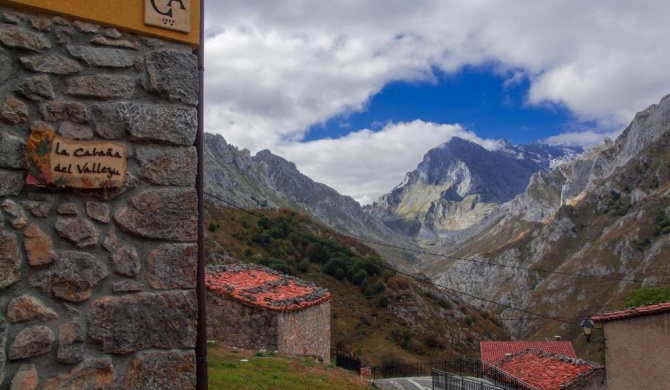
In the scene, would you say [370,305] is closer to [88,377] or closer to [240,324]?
[240,324]

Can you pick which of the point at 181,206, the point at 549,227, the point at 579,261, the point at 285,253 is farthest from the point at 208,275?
the point at 549,227

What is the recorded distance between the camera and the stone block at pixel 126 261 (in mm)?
3420

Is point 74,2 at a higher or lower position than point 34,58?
higher

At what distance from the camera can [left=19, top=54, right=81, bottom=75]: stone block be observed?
328cm

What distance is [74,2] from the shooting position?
3.44 meters

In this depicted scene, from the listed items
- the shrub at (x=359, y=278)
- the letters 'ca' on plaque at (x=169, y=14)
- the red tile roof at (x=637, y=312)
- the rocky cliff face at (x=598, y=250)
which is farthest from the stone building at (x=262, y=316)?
the rocky cliff face at (x=598, y=250)

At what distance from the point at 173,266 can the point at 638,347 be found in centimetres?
1814

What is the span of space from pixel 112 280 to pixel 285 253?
43933mm

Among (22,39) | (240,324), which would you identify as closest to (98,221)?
(22,39)

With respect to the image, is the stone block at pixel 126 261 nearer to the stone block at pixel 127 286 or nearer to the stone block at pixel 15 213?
the stone block at pixel 127 286

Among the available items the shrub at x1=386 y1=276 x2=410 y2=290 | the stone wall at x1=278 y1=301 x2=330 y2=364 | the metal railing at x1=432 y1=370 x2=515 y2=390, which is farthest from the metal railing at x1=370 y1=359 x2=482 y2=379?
the shrub at x1=386 y1=276 x2=410 y2=290

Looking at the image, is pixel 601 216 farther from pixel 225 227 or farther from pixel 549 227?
pixel 225 227

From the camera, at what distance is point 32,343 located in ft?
10.2

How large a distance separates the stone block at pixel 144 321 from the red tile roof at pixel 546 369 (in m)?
22.8
